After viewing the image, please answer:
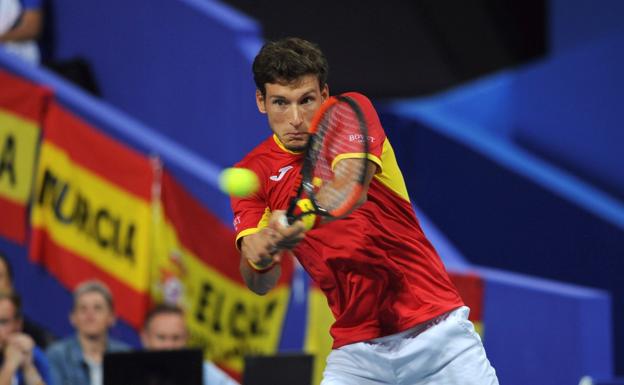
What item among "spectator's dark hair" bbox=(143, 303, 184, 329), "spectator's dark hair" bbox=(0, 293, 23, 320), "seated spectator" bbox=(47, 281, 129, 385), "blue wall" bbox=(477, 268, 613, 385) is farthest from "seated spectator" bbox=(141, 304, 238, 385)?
"blue wall" bbox=(477, 268, 613, 385)

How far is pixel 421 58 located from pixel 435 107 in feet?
3.95

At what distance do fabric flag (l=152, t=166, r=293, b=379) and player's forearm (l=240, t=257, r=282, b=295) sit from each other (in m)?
3.49

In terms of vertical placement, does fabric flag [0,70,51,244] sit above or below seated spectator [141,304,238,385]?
above

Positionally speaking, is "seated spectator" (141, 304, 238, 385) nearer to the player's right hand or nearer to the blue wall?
the blue wall

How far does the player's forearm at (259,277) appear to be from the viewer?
4363 mm

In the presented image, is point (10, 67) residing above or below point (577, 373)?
above

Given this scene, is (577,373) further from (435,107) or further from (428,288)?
(435,107)

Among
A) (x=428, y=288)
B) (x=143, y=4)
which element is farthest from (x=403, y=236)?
(x=143, y=4)

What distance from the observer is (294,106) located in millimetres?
4258

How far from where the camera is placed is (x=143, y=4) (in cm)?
986

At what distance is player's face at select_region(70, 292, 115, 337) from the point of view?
7359mm

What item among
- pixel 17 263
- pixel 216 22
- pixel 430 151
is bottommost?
pixel 17 263

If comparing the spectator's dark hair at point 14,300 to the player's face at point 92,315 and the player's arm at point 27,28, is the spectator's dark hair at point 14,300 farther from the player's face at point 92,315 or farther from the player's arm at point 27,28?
the player's arm at point 27,28

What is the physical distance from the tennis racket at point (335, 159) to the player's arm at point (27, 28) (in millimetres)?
6376
